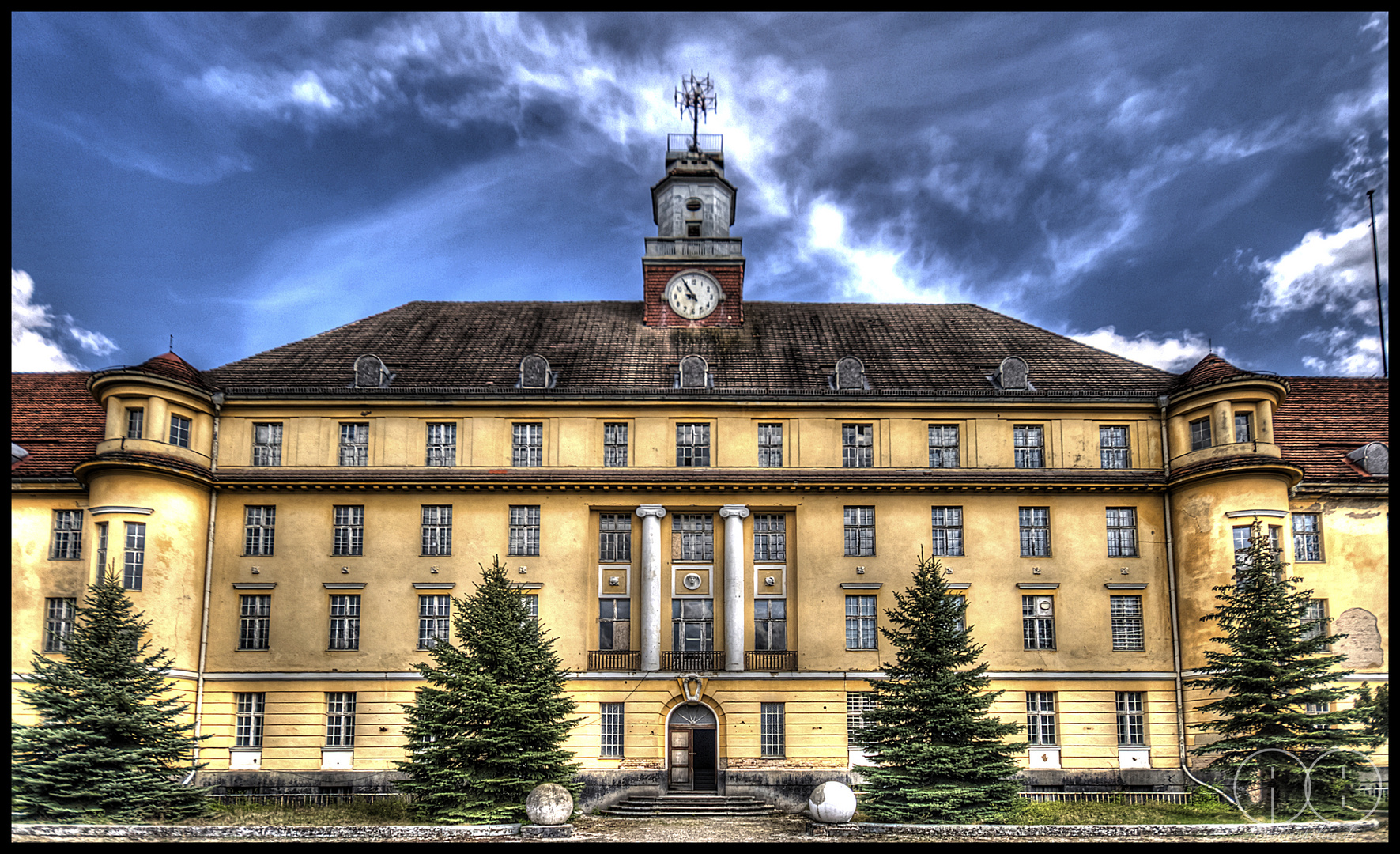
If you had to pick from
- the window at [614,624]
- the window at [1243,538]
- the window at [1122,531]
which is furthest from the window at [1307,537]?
the window at [614,624]

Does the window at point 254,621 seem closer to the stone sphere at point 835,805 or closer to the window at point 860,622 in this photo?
the stone sphere at point 835,805

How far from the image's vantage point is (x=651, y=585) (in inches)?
1296

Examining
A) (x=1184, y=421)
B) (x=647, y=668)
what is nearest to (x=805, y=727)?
(x=647, y=668)

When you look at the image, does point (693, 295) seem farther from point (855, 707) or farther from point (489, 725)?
point (489, 725)

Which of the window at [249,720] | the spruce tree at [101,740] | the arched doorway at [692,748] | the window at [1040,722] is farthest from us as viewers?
the window at [1040,722]

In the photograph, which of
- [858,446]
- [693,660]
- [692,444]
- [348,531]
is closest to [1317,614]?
[858,446]

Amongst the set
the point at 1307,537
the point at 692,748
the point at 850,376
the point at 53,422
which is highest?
the point at 850,376

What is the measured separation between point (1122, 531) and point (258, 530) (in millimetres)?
27695

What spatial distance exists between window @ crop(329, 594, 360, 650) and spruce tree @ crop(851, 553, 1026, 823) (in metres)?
15.9

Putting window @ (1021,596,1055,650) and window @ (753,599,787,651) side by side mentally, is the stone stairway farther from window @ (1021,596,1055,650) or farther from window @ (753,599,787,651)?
window @ (1021,596,1055,650)

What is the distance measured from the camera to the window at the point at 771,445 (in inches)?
1358

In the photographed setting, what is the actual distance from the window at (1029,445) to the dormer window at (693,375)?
10.2m

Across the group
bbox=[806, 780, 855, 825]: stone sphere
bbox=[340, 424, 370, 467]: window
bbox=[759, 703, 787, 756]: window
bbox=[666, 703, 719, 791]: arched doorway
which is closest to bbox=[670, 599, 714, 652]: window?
bbox=[666, 703, 719, 791]: arched doorway

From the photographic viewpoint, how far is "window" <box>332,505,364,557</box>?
33.5m
